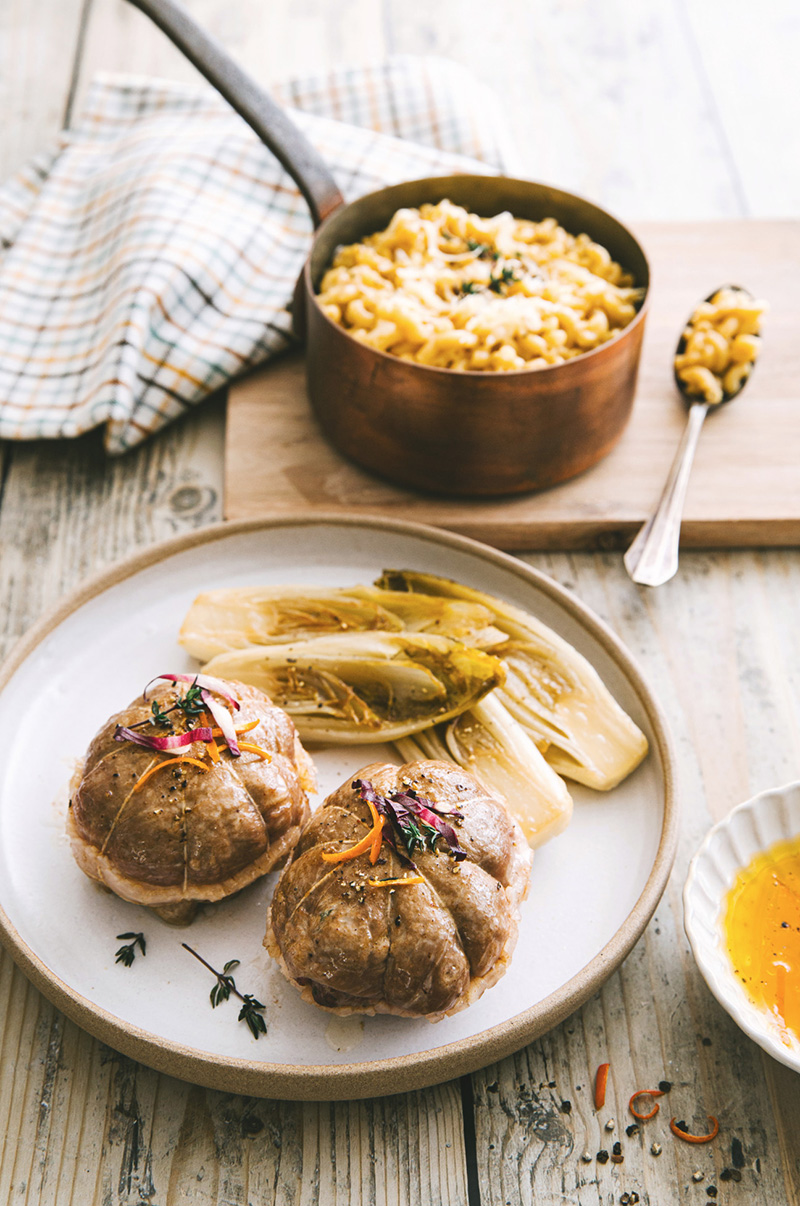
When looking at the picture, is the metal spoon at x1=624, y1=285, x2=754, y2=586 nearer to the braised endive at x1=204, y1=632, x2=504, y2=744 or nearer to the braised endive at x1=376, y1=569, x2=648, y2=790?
the braised endive at x1=376, y1=569, x2=648, y2=790

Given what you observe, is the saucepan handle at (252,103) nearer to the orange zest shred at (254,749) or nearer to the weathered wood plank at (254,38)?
the weathered wood plank at (254,38)

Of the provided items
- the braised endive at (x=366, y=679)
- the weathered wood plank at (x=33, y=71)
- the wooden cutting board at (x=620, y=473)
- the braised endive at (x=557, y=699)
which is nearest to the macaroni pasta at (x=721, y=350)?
the wooden cutting board at (x=620, y=473)

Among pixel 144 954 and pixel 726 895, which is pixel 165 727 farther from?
pixel 726 895

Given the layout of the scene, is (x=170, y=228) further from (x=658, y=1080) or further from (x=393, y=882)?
(x=658, y=1080)

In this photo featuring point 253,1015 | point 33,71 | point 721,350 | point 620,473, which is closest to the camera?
point 253,1015

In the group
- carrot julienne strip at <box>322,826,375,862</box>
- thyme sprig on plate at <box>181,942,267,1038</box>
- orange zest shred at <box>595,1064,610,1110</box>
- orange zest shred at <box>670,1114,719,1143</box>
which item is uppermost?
carrot julienne strip at <box>322,826,375,862</box>

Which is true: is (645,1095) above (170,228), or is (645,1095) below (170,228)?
below

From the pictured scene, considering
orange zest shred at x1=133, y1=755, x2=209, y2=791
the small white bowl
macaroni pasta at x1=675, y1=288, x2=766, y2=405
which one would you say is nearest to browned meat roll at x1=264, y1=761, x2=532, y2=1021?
orange zest shred at x1=133, y1=755, x2=209, y2=791

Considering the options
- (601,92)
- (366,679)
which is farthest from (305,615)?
(601,92)
